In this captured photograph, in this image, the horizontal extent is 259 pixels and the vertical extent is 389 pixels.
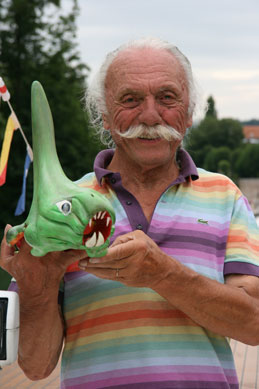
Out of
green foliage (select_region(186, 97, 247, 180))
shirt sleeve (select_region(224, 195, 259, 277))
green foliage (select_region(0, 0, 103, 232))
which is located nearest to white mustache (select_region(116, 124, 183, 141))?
shirt sleeve (select_region(224, 195, 259, 277))

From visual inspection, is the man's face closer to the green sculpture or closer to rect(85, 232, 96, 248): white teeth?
the green sculpture

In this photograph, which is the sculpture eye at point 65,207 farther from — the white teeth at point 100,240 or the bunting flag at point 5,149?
the bunting flag at point 5,149

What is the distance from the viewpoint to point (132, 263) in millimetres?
1633

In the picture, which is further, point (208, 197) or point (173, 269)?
point (208, 197)

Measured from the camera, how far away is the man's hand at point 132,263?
1.60 metres

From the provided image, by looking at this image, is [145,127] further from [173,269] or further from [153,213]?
[173,269]

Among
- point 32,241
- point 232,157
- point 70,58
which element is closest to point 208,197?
point 32,241

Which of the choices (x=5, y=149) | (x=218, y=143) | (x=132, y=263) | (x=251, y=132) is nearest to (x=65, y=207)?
(x=132, y=263)

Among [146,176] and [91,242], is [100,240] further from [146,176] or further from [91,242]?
[146,176]

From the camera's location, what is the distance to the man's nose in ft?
6.44

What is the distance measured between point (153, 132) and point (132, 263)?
0.49 meters

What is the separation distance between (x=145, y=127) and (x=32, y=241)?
57 centimetres

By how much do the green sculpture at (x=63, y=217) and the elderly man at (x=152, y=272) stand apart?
0.33 ft

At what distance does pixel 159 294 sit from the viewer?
1830 millimetres
